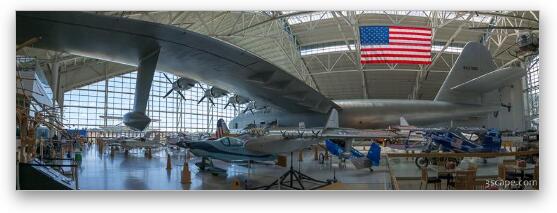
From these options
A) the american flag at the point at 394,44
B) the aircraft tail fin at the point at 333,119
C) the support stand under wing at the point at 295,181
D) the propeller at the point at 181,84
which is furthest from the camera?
the aircraft tail fin at the point at 333,119

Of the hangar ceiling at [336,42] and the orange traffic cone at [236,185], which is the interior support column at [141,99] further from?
the orange traffic cone at [236,185]

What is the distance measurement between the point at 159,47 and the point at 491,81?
23.6 ft

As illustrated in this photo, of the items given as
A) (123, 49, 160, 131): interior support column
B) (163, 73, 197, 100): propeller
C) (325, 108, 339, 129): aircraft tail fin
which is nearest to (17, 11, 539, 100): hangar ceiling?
(325, 108, 339, 129): aircraft tail fin

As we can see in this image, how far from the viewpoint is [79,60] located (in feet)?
19.5

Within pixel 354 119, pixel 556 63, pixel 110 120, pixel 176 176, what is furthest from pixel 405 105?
pixel 110 120

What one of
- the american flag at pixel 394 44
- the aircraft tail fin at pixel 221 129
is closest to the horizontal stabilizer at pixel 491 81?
the american flag at pixel 394 44

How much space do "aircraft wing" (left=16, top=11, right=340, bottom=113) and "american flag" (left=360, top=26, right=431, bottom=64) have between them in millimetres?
2667

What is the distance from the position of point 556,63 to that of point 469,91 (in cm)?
282

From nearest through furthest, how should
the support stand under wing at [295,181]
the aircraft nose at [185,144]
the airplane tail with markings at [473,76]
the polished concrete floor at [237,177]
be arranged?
the support stand under wing at [295,181] → the polished concrete floor at [237,177] → the airplane tail with markings at [473,76] → the aircraft nose at [185,144]

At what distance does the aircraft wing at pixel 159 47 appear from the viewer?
15.3ft

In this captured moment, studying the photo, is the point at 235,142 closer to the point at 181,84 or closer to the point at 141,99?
the point at 181,84

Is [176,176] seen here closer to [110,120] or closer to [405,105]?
[110,120]

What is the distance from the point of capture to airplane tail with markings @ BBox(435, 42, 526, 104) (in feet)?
21.2

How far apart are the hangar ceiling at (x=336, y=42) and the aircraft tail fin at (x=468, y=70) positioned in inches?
6.9
